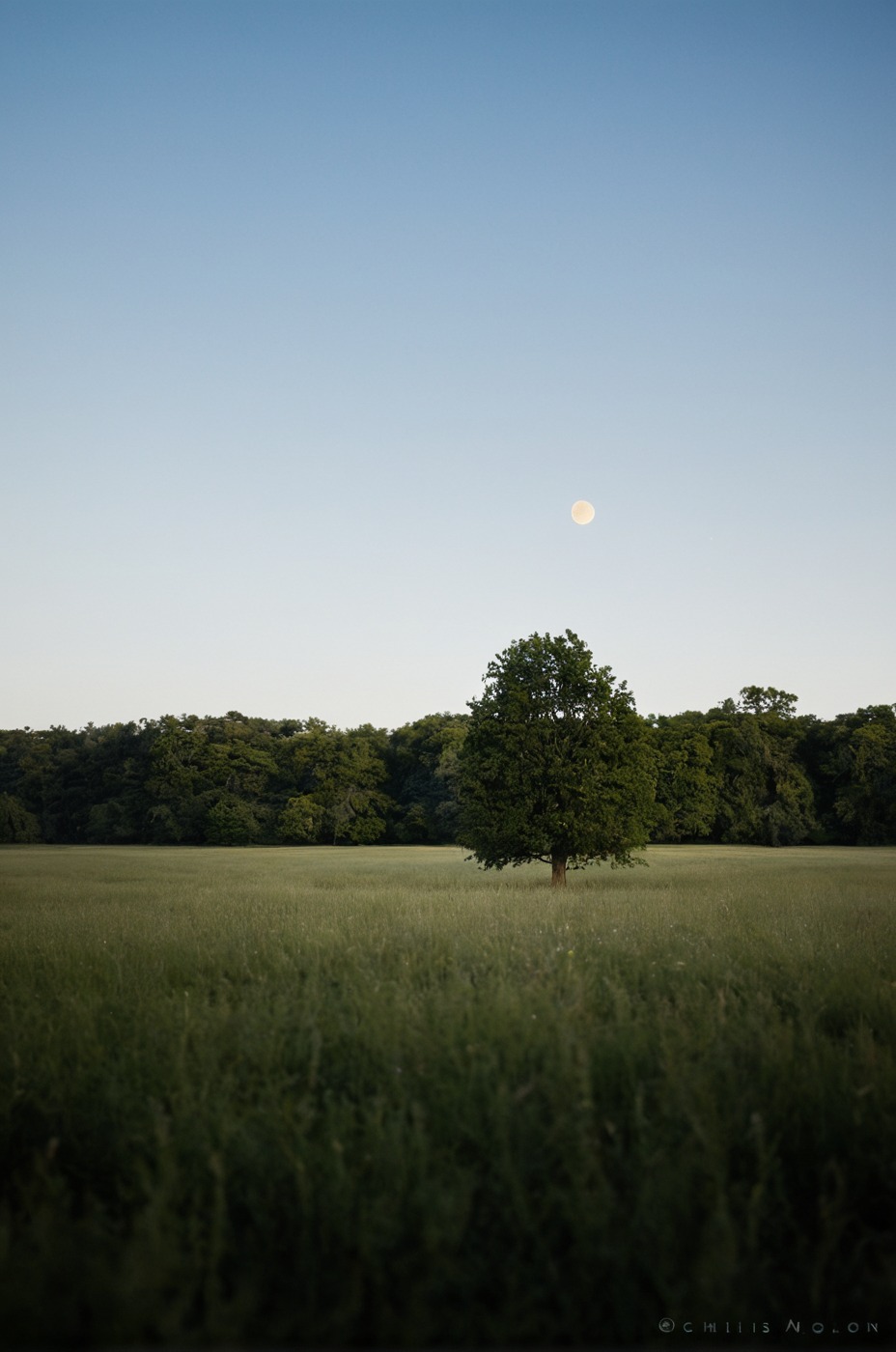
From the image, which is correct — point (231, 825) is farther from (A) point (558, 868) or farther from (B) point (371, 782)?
(A) point (558, 868)

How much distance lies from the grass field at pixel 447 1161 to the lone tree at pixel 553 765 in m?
14.2

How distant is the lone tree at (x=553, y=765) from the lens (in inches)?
839

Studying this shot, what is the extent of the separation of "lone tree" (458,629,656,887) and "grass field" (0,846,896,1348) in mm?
14160

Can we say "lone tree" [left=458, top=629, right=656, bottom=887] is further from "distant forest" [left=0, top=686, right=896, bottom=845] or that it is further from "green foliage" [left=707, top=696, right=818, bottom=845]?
"green foliage" [left=707, top=696, right=818, bottom=845]

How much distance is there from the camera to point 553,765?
21438mm

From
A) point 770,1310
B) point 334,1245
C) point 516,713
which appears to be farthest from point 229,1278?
point 516,713

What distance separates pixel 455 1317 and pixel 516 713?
1976 cm

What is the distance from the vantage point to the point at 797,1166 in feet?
11.5

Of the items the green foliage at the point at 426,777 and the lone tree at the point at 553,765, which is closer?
the lone tree at the point at 553,765

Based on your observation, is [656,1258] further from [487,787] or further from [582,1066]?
[487,787]

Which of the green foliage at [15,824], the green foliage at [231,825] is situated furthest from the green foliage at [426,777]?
the green foliage at [15,824]

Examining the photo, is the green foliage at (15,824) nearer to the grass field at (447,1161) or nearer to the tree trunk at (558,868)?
the tree trunk at (558,868)

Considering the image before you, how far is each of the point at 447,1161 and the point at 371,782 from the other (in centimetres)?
7972

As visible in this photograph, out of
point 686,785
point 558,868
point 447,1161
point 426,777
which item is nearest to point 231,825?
point 426,777
